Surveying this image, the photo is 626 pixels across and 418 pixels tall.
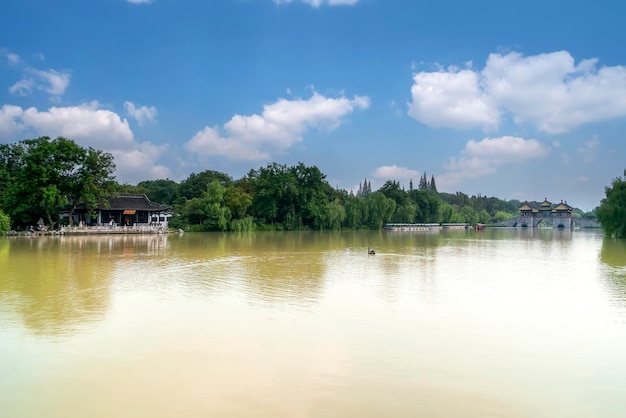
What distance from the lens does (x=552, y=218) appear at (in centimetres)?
8575

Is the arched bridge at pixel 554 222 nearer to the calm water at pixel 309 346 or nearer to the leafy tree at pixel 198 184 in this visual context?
A: the leafy tree at pixel 198 184

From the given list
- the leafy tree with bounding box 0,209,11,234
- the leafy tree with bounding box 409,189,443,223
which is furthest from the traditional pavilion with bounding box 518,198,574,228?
the leafy tree with bounding box 0,209,11,234

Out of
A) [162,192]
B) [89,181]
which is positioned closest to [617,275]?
[89,181]

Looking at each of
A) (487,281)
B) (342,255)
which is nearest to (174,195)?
(342,255)

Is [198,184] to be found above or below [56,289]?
above

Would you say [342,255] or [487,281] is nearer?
[487,281]

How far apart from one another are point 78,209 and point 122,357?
35.4 meters

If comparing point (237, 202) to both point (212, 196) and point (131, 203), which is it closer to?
point (212, 196)

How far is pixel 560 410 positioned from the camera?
4973 mm

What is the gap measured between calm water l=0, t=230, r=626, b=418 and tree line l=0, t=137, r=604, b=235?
75.5 ft

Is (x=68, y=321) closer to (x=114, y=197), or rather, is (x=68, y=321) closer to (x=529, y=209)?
(x=114, y=197)

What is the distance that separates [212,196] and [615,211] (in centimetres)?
3124

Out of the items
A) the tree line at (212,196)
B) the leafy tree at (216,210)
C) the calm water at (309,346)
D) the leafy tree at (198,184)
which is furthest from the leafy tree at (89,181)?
the calm water at (309,346)

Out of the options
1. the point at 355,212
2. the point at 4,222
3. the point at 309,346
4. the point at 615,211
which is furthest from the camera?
the point at 355,212
